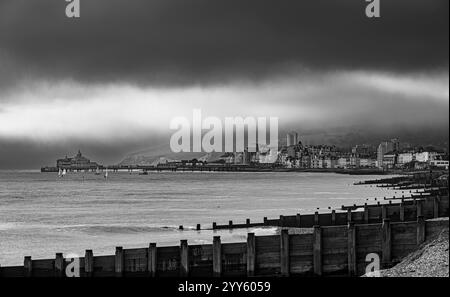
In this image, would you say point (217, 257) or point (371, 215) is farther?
point (371, 215)

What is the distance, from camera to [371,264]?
26375 millimetres

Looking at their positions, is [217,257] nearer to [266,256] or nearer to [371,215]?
[266,256]

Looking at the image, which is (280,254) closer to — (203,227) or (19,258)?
(19,258)

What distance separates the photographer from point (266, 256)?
82.6 ft

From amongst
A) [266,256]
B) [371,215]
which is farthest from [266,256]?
[371,215]

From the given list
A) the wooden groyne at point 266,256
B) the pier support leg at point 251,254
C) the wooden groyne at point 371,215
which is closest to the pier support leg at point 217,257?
the wooden groyne at point 266,256

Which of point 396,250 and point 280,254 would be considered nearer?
point 280,254

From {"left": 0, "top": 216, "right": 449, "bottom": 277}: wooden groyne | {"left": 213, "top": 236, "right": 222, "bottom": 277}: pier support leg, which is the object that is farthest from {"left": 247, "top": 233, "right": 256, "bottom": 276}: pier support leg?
{"left": 213, "top": 236, "right": 222, "bottom": 277}: pier support leg

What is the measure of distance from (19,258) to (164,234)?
13.4 m

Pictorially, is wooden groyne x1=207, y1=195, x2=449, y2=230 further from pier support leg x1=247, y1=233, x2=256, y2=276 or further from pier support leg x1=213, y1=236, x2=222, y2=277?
pier support leg x1=213, y1=236, x2=222, y2=277

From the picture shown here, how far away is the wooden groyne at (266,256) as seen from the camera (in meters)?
23.4

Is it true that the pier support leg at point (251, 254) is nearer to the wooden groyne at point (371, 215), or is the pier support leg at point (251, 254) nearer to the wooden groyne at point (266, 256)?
the wooden groyne at point (266, 256)

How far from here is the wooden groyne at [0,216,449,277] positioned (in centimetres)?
2338
